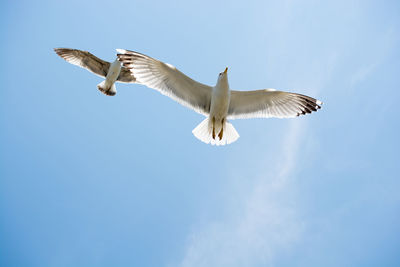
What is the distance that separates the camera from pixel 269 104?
657cm

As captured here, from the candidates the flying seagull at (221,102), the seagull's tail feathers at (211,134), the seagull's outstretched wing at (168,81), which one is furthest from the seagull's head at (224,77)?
the seagull's tail feathers at (211,134)

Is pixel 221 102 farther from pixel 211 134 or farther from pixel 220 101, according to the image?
pixel 211 134

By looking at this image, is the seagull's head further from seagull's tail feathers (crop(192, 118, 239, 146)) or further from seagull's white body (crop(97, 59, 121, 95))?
seagull's white body (crop(97, 59, 121, 95))

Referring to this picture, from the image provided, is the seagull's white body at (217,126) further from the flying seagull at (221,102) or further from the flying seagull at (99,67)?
the flying seagull at (99,67)

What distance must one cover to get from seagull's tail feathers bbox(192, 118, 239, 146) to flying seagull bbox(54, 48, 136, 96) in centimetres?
339

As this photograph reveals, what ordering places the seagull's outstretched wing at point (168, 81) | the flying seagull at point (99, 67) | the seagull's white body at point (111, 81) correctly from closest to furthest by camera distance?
the seagull's outstretched wing at point (168, 81) < the seagull's white body at point (111, 81) < the flying seagull at point (99, 67)

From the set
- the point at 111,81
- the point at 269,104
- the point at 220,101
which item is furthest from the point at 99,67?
the point at 269,104

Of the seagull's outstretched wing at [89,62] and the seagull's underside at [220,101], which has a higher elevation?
the seagull's outstretched wing at [89,62]

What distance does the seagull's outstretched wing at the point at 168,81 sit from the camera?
576 centimetres

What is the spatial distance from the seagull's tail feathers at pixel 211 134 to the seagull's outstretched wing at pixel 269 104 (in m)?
0.26

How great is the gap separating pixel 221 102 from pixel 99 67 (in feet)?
14.9

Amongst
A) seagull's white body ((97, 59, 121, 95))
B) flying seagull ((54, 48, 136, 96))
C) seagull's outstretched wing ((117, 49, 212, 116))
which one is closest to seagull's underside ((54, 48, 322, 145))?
seagull's outstretched wing ((117, 49, 212, 116))

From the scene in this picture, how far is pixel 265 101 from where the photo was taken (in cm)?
656

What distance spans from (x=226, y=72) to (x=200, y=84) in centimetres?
53
